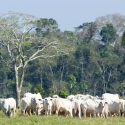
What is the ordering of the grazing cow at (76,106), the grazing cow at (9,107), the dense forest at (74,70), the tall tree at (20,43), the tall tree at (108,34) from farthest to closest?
1. the tall tree at (108,34)
2. the dense forest at (74,70)
3. the tall tree at (20,43)
4. the grazing cow at (76,106)
5. the grazing cow at (9,107)

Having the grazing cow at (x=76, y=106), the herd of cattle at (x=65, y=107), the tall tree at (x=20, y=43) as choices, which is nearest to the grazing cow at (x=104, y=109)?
the herd of cattle at (x=65, y=107)

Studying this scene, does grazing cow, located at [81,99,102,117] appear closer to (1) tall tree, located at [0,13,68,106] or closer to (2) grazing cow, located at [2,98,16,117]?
(2) grazing cow, located at [2,98,16,117]

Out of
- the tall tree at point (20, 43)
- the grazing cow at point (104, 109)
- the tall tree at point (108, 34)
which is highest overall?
the tall tree at point (108, 34)

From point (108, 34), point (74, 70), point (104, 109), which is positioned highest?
point (108, 34)

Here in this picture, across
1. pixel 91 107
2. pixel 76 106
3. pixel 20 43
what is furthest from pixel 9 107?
pixel 20 43

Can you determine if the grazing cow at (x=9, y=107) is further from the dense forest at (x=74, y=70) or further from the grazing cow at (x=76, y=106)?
the dense forest at (x=74, y=70)

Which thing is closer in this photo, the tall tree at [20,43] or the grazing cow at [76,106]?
the grazing cow at [76,106]

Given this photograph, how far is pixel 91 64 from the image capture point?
63906 mm

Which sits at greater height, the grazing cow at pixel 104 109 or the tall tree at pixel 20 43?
the tall tree at pixel 20 43

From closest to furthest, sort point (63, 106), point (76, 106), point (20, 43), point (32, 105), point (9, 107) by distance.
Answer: point (9, 107), point (63, 106), point (76, 106), point (32, 105), point (20, 43)

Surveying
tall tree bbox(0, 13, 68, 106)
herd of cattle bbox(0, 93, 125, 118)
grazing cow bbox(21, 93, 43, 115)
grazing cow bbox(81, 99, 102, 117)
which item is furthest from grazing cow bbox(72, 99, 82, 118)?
tall tree bbox(0, 13, 68, 106)

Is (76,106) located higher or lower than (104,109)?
higher

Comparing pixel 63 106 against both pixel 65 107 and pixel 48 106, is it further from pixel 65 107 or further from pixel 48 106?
pixel 48 106

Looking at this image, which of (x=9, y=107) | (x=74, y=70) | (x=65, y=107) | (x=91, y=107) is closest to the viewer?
(x=9, y=107)
